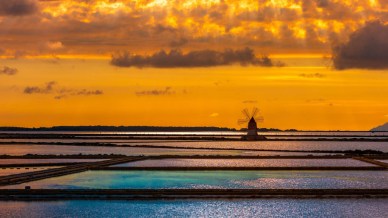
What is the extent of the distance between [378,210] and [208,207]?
6655mm

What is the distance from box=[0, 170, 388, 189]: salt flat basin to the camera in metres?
36.2

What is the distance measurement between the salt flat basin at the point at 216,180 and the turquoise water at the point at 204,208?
5294 mm

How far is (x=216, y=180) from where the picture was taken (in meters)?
39.8

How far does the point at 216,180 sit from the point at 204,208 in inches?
444

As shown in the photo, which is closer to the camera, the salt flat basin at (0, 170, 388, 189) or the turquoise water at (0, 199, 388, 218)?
the turquoise water at (0, 199, 388, 218)

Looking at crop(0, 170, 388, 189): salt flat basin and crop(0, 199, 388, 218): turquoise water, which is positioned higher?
crop(0, 170, 388, 189): salt flat basin

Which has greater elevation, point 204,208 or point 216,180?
point 216,180

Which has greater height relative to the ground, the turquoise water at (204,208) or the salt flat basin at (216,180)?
the salt flat basin at (216,180)

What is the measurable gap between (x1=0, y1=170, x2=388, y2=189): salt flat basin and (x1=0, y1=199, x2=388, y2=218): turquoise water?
5294 millimetres

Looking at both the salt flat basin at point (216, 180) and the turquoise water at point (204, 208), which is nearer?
the turquoise water at point (204, 208)

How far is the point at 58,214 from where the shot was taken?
26875 millimetres

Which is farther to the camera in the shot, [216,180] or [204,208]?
[216,180]

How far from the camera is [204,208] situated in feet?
93.5

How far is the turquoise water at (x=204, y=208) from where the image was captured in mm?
27109
